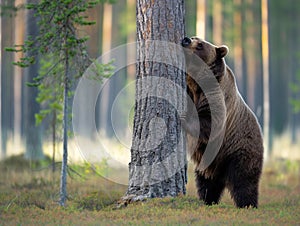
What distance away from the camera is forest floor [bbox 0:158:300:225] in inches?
255

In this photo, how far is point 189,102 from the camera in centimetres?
786

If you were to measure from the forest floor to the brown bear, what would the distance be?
334mm

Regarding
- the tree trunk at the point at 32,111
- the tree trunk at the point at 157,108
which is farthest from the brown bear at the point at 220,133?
the tree trunk at the point at 32,111

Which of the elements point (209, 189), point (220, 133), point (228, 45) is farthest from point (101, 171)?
point (228, 45)

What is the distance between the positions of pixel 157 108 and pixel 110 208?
1.64m

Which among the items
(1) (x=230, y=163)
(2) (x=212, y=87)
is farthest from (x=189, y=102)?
(1) (x=230, y=163)

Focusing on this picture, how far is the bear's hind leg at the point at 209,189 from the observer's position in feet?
27.2

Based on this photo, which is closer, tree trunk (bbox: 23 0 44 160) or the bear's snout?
the bear's snout

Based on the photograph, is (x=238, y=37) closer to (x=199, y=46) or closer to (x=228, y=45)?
(x=228, y=45)

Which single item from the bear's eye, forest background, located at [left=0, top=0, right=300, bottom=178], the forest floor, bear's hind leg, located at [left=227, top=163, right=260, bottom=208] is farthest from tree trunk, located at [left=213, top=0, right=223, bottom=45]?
bear's hind leg, located at [left=227, top=163, right=260, bottom=208]

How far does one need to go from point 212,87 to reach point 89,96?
33.2 meters

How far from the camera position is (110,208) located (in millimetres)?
7555

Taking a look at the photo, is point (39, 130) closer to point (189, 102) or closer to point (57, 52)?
point (57, 52)

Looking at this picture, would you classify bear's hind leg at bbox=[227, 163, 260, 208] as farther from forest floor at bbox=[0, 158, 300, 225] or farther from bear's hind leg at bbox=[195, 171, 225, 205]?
bear's hind leg at bbox=[195, 171, 225, 205]
